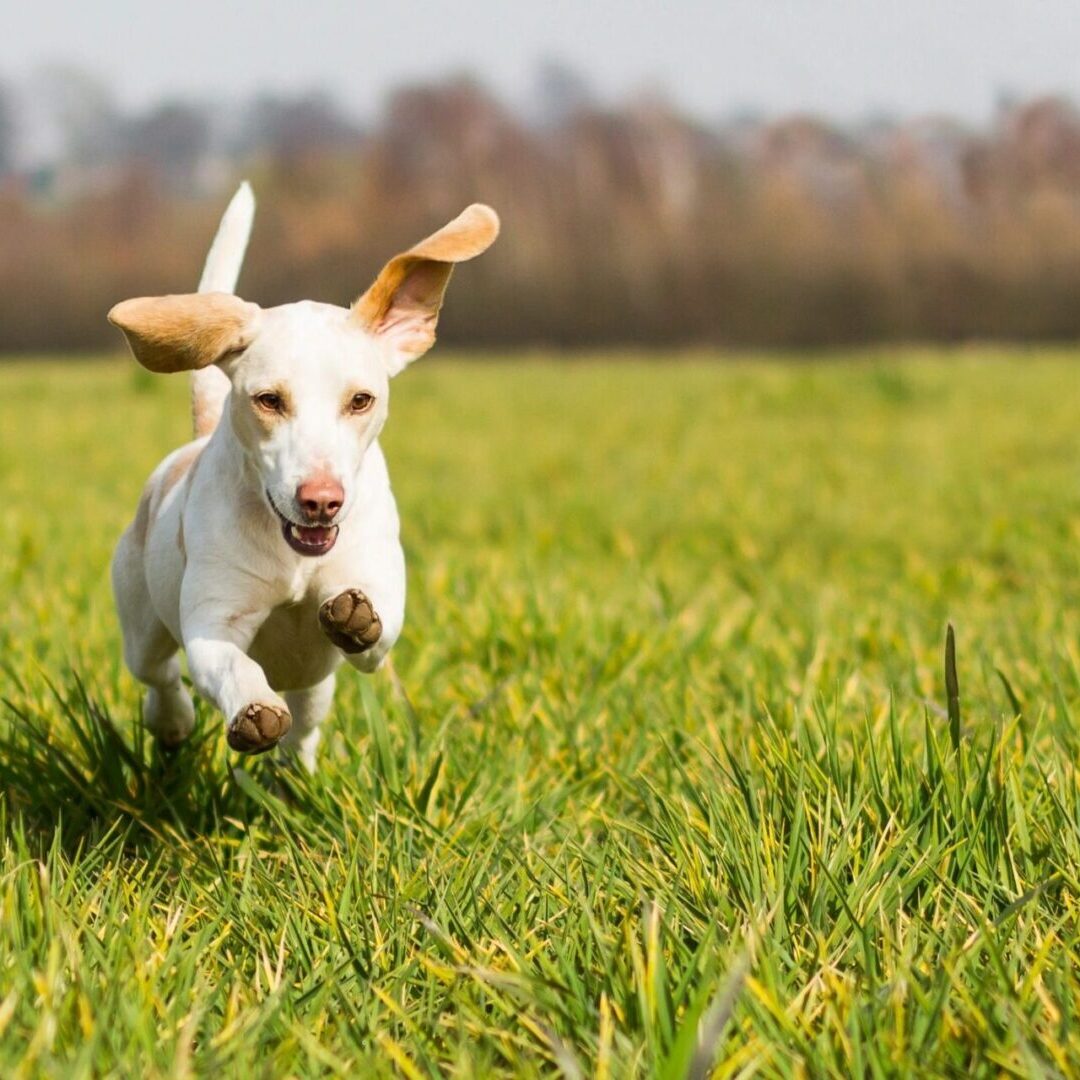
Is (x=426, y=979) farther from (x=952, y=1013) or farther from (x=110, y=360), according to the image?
(x=110, y=360)

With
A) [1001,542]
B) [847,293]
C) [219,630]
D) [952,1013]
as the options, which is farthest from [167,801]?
[847,293]

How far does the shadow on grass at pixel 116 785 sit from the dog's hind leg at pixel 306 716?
0.04m

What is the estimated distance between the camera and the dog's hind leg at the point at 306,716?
2.66 meters

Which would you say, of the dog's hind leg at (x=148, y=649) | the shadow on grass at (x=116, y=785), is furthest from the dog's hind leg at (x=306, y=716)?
the dog's hind leg at (x=148, y=649)

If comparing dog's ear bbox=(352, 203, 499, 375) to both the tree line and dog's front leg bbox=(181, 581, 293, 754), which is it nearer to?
dog's front leg bbox=(181, 581, 293, 754)

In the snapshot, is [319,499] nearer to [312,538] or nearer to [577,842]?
[312,538]

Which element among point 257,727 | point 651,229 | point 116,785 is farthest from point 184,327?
point 651,229

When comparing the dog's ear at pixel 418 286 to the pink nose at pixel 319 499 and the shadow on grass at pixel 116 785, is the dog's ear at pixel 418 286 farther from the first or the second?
the shadow on grass at pixel 116 785

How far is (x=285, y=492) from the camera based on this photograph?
211cm

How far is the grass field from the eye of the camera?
1805mm

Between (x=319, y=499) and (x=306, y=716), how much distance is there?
2.35 ft

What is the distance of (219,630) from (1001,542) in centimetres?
406

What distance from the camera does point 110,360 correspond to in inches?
690

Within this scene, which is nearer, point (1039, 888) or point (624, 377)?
point (1039, 888)
